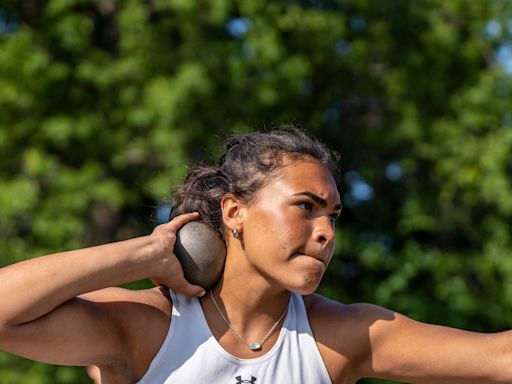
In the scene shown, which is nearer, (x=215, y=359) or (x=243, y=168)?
(x=215, y=359)

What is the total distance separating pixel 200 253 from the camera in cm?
312

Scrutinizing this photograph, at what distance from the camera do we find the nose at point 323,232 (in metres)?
2.99

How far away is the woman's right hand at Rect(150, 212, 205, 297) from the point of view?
3.02 m

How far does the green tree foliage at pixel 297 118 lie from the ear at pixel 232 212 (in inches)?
195

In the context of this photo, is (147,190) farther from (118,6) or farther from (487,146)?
(487,146)

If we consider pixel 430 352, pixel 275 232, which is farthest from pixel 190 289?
pixel 430 352

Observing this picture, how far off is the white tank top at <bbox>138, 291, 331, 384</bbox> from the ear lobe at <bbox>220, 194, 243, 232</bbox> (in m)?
0.27

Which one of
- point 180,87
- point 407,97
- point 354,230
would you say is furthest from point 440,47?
point 180,87

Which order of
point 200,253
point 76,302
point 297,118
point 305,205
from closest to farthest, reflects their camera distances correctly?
point 76,302 → point 305,205 → point 200,253 → point 297,118

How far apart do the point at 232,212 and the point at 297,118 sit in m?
5.91

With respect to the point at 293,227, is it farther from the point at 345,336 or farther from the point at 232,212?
the point at 345,336

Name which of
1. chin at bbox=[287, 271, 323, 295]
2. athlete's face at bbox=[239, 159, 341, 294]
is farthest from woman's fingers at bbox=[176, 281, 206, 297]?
chin at bbox=[287, 271, 323, 295]

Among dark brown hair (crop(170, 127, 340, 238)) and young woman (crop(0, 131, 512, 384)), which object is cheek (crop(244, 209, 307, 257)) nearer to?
young woman (crop(0, 131, 512, 384))

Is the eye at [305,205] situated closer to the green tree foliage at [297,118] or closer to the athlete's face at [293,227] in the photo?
the athlete's face at [293,227]
